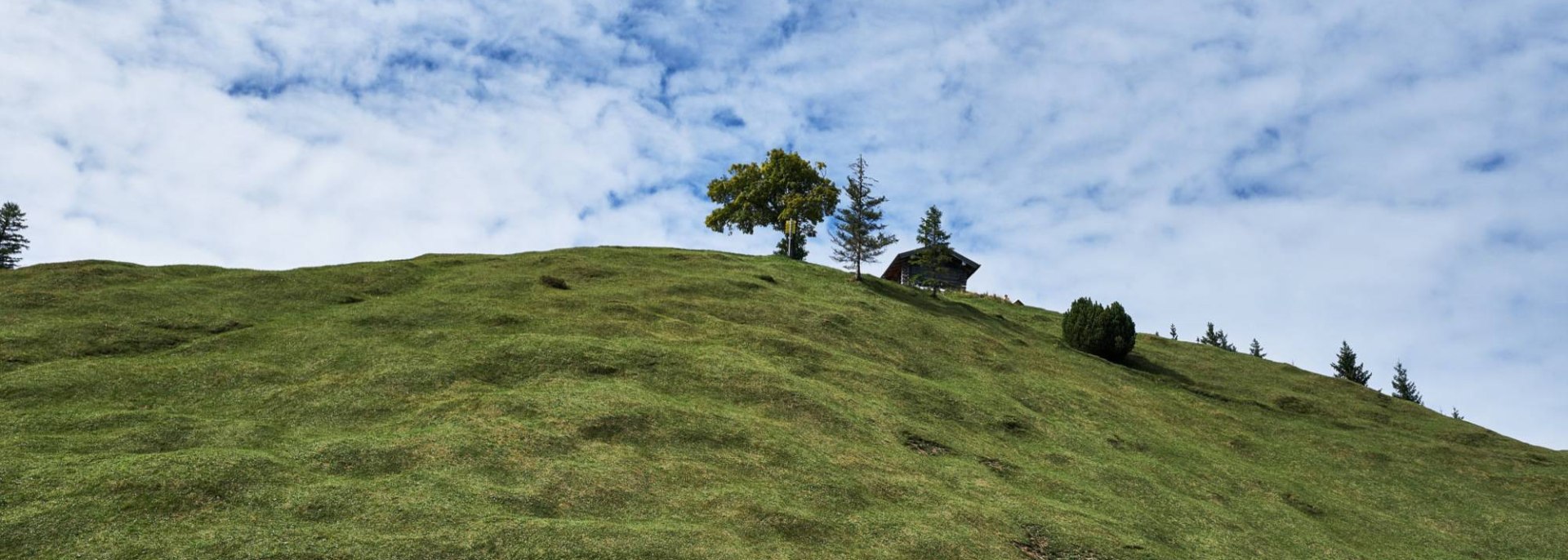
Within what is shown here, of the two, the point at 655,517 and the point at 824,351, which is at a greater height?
the point at 824,351

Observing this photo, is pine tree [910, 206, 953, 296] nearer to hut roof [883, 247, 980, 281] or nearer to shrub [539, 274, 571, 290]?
hut roof [883, 247, 980, 281]

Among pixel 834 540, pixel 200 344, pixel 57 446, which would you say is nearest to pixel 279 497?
pixel 57 446

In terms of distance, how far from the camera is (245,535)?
66.5ft

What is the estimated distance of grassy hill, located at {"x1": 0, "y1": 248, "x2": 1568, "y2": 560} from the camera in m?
22.5

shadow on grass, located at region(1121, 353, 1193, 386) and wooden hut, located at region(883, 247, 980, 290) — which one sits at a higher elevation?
wooden hut, located at region(883, 247, 980, 290)

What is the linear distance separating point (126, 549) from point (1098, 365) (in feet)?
171

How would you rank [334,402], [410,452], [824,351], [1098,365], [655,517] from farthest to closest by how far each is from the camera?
1. [1098,365]
2. [824,351]
3. [334,402]
4. [410,452]
5. [655,517]

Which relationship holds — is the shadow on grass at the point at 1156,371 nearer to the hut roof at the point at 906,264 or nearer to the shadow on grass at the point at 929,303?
the shadow on grass at the point at 929,303

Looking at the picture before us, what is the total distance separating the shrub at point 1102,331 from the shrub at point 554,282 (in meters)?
35.7

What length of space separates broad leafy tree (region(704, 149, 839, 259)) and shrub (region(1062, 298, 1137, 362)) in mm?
29197

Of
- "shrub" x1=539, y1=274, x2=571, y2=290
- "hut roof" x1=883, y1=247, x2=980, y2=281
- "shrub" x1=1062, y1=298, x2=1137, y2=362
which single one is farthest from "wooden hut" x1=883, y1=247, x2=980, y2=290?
"shrub" x1=539, y1=274, x2=571, y2=290

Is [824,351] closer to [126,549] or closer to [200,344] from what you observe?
[200,344]

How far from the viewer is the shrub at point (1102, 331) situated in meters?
61.8

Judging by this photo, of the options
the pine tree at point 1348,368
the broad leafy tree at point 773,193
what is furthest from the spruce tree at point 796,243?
the pine tree at point 1348,368
